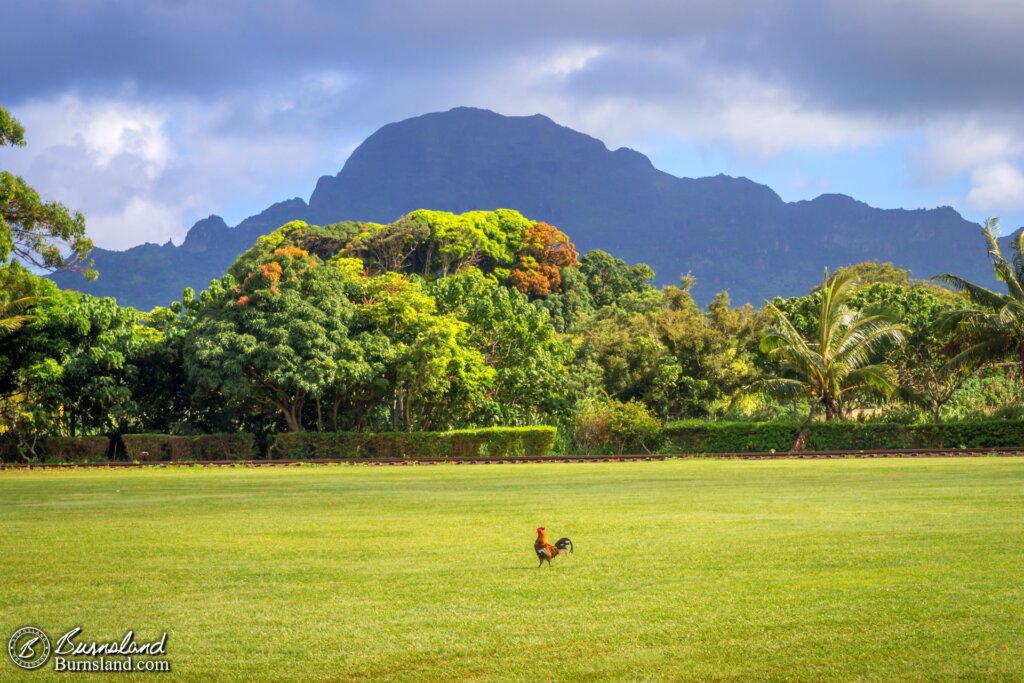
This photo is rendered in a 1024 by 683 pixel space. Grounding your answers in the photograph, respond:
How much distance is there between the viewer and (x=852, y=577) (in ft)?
28.4

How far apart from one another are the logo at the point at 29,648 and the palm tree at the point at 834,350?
33.3 meters

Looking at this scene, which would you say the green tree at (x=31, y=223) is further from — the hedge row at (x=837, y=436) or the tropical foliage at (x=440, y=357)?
the hedge row at (x=837, y=436)

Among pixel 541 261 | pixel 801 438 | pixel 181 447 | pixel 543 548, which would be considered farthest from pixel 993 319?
pixel 541 261

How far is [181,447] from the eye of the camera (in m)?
37.0

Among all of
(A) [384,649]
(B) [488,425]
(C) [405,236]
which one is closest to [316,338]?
(B) [488,425]

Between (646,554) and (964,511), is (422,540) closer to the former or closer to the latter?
(646,554)

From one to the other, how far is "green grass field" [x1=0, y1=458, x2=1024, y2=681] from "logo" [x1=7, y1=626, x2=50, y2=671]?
11 centimetres

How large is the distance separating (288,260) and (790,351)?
18.8 meters

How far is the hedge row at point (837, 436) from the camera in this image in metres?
34.9

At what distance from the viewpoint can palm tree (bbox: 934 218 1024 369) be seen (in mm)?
35531

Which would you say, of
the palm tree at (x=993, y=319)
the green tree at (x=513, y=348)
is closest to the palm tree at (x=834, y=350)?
the palm tree at (x=993, y=319)

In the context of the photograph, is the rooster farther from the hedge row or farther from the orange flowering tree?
the orange flowering tree

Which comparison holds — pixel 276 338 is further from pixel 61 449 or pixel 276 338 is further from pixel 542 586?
pixel 542 586

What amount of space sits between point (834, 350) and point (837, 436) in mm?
3309
